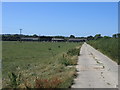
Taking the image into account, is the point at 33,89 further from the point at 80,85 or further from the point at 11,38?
the point at 11,38

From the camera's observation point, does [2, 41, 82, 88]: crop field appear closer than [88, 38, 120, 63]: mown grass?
Yes

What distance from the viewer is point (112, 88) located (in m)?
11.8

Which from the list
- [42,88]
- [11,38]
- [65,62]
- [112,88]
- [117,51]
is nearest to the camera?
[42,88]

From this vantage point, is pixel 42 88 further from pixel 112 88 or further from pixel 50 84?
pixel 112 88

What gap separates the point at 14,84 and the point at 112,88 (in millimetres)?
4013

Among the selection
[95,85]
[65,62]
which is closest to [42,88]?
[95,85]

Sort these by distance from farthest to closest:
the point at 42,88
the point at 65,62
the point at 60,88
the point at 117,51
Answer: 1. the point at 117,51
2. the point at 65,62
3. the point at 60,88
4. the point at 42,88

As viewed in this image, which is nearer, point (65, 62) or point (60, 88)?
point (60, 88)

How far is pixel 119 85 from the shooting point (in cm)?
1255

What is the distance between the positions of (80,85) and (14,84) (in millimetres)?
2740

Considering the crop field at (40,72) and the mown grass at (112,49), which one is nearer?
the crop field at (40,72)

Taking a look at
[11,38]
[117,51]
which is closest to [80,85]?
[117,51]

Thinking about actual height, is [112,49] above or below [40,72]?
above

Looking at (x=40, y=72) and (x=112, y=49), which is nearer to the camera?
(x=40, y=72)
